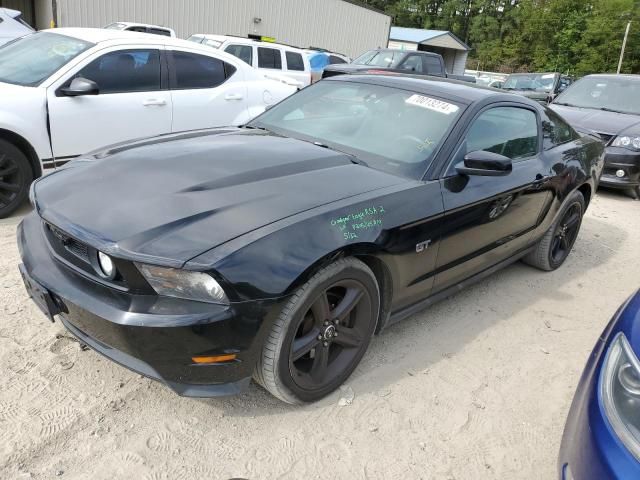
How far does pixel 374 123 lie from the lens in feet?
11.0

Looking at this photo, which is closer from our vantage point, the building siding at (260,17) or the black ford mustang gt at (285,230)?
the black ford mustang gt at (285,230)

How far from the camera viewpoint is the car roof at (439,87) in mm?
3439

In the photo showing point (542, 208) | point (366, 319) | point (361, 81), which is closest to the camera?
point (366, 319)

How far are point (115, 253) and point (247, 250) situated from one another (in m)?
0.51

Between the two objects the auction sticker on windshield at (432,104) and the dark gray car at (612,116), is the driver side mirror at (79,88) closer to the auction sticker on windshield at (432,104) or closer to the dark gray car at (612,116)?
the auction sticker on windshield at (432,104)

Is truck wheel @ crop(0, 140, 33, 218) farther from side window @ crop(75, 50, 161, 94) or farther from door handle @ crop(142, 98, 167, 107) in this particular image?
door handle @ crop(142, 98, 167, 107)

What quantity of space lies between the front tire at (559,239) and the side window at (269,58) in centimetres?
960

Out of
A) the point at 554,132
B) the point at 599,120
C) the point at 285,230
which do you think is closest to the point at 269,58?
the point at 599,120

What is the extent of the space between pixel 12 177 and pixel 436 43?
42.3 metres

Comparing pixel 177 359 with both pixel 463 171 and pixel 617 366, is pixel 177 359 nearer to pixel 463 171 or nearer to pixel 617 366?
pixel 617 366

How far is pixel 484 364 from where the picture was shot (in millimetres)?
3182

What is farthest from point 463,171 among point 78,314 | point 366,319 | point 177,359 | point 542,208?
point 78,314

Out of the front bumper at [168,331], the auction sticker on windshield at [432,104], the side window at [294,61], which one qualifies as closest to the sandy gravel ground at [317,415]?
the front bumper at [168,331]

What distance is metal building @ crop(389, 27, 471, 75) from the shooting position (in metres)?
41.8
